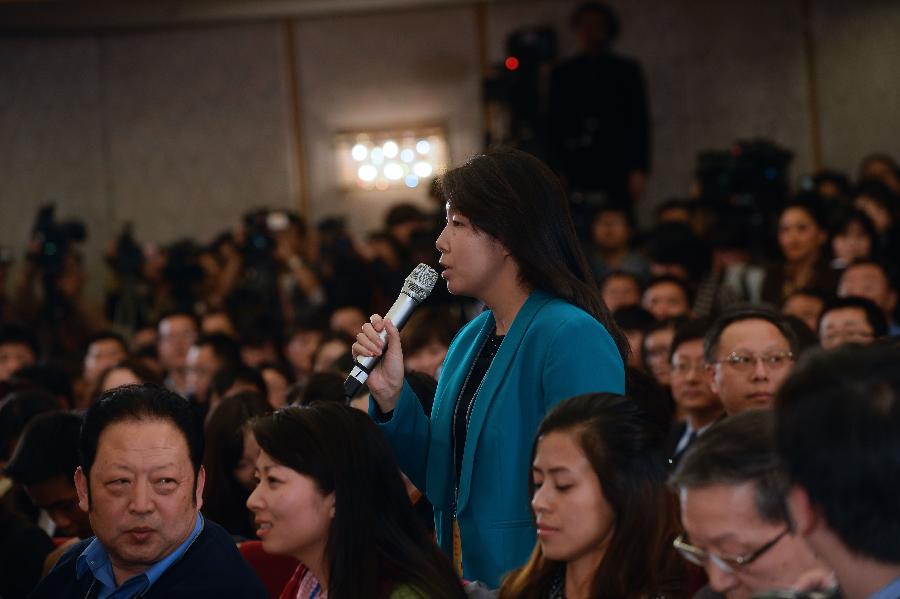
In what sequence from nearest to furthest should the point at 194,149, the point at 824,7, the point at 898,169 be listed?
the point at 898,169 < the point at 824,7 < the point at 194,149

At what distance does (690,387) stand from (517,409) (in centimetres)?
163

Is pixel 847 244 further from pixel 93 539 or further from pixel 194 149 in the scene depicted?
pixel 194 149

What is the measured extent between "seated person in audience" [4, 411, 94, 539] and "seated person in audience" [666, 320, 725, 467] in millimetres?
1530

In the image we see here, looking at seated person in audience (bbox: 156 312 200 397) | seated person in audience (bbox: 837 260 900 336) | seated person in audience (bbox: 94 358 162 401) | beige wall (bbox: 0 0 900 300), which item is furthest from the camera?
beige wall (bbox: 0 0 900 300)

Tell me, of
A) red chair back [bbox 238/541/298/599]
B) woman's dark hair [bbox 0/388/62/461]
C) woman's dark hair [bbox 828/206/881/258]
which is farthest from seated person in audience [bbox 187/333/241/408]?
red chair back [bbox 238/541/298/599]

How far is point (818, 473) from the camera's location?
119cm

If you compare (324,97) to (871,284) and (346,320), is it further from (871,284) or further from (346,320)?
(871,284)

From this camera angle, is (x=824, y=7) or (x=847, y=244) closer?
(x=847, y=244)

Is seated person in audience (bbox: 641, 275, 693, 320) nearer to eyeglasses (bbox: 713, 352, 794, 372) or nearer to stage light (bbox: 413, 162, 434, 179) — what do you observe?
eyeglasses (bbox: 713, 352, 794, 372)

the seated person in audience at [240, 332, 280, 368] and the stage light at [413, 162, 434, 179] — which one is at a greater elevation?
the stage light at [413, 162, 434, 179]

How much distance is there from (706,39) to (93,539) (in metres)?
7.04

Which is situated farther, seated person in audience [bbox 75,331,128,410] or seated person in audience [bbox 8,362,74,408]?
seated person in audience [bbox 75,331,128,410]

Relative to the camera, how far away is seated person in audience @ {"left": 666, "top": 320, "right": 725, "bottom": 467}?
12.3ft

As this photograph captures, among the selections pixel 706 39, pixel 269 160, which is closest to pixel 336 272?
pixel 269 160
